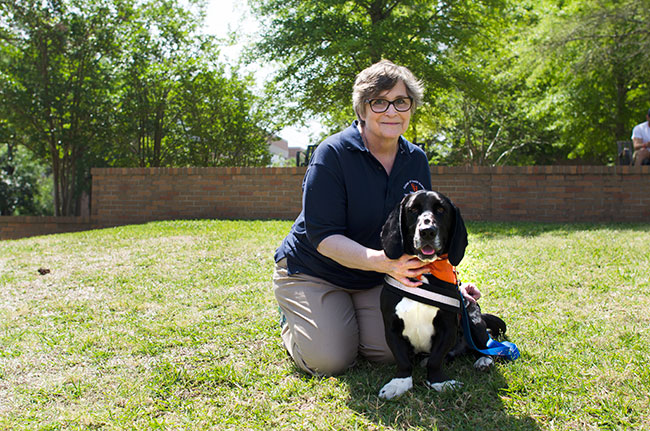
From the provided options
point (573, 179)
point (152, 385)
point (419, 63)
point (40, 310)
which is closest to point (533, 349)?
point (152, 385)

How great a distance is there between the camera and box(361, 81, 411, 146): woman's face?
2986 mm

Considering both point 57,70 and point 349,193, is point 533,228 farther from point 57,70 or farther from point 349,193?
point 57,70

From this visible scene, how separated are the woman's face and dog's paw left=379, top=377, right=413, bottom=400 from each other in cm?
132

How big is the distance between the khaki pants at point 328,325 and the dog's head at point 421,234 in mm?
750

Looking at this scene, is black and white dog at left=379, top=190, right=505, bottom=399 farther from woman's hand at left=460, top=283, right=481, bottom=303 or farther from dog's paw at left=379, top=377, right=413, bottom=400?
woman's hand at left=460, top=283, right=481, bottom=303

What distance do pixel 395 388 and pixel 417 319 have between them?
36 centimetres

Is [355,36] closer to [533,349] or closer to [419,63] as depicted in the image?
[419,63]

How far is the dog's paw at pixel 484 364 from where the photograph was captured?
2.91 meters

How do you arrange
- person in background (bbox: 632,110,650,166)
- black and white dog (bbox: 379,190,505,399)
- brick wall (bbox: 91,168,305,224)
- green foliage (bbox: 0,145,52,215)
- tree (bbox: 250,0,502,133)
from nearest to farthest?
black and white dog (bbox: 379,190,505,399) < person in background (bbox: 632,110,650,166) < brick wall (bbox: 91,168,305,224) < tree (bbox: 250,0,502,133) < green foliage (bbox: 0,145,52,215)

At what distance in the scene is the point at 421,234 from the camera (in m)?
2.41

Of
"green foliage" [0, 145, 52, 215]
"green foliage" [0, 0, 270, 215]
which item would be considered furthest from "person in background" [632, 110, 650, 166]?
"green foliage" [0, 145, 52, 215]

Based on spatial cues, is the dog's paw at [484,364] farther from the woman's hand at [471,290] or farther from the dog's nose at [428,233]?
the dog's nose at [428,233]

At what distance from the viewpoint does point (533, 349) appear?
322 cm

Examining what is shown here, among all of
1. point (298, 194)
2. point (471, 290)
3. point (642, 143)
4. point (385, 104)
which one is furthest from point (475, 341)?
point (642, 143)
